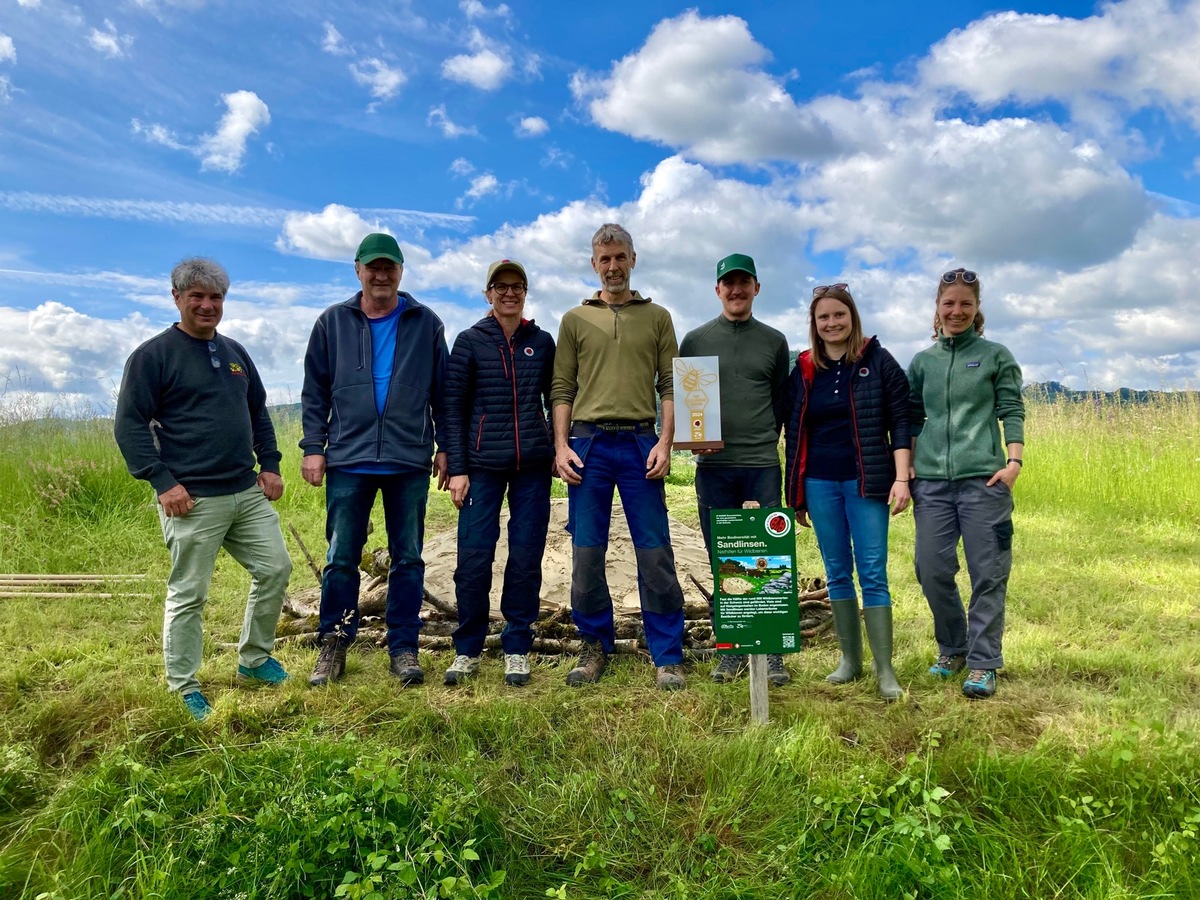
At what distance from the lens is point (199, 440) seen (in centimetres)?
398

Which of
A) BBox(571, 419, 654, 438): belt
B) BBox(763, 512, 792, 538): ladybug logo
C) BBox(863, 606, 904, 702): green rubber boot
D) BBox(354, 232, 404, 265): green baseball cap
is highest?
BBox(354, 232, 404, 265): green baseball cap

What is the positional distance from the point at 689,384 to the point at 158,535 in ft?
23.7

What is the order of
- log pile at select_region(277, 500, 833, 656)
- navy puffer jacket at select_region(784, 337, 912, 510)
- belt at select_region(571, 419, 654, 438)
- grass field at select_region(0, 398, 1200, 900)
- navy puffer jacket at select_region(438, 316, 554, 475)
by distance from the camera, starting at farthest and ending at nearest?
log pile at select_region(277, 500, 833, 656), navy puffer jacket at select_region(438, 316, 554, 475), belt at select_region(571, 419, 654, 438), navy puffer jacket at select_region(784, 337, 912, 510), grass field at select_region(0, 398, 1200, 900)

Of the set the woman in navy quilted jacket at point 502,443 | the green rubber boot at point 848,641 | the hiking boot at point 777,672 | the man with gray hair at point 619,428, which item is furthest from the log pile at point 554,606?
the green rubber boot at point 848,641

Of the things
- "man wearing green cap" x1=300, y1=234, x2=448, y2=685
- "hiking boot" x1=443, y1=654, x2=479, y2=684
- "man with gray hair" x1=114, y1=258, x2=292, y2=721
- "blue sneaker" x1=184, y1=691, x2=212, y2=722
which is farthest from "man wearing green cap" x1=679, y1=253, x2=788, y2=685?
"blue sneaker" x1=184, y1=691, x2=212, y2=722

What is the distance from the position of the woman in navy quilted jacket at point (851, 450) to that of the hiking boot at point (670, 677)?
0.96 metres

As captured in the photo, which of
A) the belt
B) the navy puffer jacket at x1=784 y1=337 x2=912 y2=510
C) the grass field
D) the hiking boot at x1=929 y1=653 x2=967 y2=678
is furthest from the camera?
the hiking boot at x1=929 y1=653 x2=967 y2=678

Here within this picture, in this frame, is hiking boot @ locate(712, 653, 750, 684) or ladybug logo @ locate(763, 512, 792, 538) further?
hiking boot @ locate(712, 653, 750, 684)

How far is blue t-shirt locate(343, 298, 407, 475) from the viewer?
4.28 m

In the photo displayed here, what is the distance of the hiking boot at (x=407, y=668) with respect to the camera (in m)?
4.39

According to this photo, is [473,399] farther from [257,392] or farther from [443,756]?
[443,756]

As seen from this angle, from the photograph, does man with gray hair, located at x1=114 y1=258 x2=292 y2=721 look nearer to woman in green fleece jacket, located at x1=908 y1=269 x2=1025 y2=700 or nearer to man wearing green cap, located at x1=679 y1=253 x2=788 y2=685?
man wearing green cap, located at x1=679 y1=253 x2=788 y2=685

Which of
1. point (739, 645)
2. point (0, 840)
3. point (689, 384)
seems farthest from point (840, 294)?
point (0, 840)

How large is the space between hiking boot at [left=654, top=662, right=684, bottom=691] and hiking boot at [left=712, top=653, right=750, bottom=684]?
218 mm
